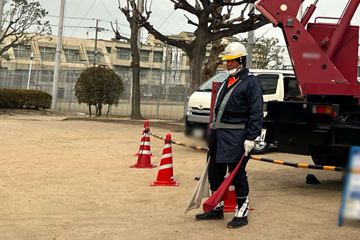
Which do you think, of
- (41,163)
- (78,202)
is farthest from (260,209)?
(41,163)

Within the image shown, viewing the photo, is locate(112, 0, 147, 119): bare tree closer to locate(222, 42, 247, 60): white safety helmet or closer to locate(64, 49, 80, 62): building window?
locate(222, 42, 247, 60): white safety helmet

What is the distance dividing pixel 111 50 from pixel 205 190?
71272 mm

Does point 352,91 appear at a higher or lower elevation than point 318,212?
higher

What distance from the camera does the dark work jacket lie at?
20.1 ft

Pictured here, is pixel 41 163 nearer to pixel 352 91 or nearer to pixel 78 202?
pixel 78 202

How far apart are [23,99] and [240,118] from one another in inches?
956

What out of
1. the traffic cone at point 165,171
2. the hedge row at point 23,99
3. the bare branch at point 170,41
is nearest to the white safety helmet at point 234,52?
the traffic cone at point 165,171

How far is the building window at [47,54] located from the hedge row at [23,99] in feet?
125

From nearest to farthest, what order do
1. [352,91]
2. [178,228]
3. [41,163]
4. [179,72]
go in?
1. [178,228]
2. [352,91]
3. [41,163]
4. [179,72]

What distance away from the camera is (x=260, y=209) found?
23.3 ft

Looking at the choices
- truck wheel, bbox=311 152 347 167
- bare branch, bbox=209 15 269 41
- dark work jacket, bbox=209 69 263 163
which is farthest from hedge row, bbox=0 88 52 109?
dark work jacket, bbox=209 69 263 163

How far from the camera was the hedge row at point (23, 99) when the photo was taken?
2841 centimetres

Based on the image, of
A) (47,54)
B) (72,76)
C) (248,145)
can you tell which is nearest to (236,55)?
(248,145)

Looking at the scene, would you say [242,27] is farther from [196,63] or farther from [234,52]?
[234,52]
